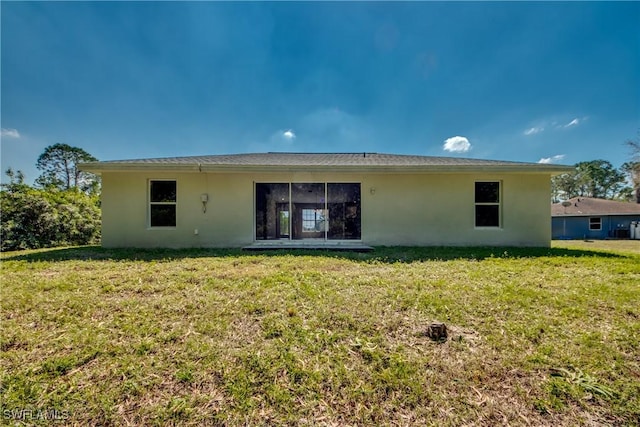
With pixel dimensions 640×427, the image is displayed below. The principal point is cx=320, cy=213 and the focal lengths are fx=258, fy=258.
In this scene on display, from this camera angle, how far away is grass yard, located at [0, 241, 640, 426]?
197cm

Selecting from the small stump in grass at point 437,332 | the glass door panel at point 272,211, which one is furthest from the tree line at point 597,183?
the small stump in grass at point 437,332

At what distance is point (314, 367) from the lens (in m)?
2.34

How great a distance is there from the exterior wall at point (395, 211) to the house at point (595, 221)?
676 inches

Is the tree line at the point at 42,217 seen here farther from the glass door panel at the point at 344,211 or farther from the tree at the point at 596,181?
the tree at the point at 596,181

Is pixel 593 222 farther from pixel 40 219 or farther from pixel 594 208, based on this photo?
pixel 40 219

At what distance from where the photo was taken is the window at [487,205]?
322 inches

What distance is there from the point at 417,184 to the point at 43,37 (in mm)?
12221

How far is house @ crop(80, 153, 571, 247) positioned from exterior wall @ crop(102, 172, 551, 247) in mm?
31

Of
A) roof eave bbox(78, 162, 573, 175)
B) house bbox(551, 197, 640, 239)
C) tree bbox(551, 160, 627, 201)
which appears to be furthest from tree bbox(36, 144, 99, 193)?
tree bbox(551, 160, 627, 201)

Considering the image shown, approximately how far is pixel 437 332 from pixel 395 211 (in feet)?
18.6

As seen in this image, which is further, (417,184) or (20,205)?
(20,205)

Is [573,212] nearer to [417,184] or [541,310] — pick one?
[417,184]

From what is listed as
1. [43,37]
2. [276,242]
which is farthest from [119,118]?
[276,242]

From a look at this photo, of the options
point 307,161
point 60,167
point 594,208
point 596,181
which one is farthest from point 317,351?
point 596,181
